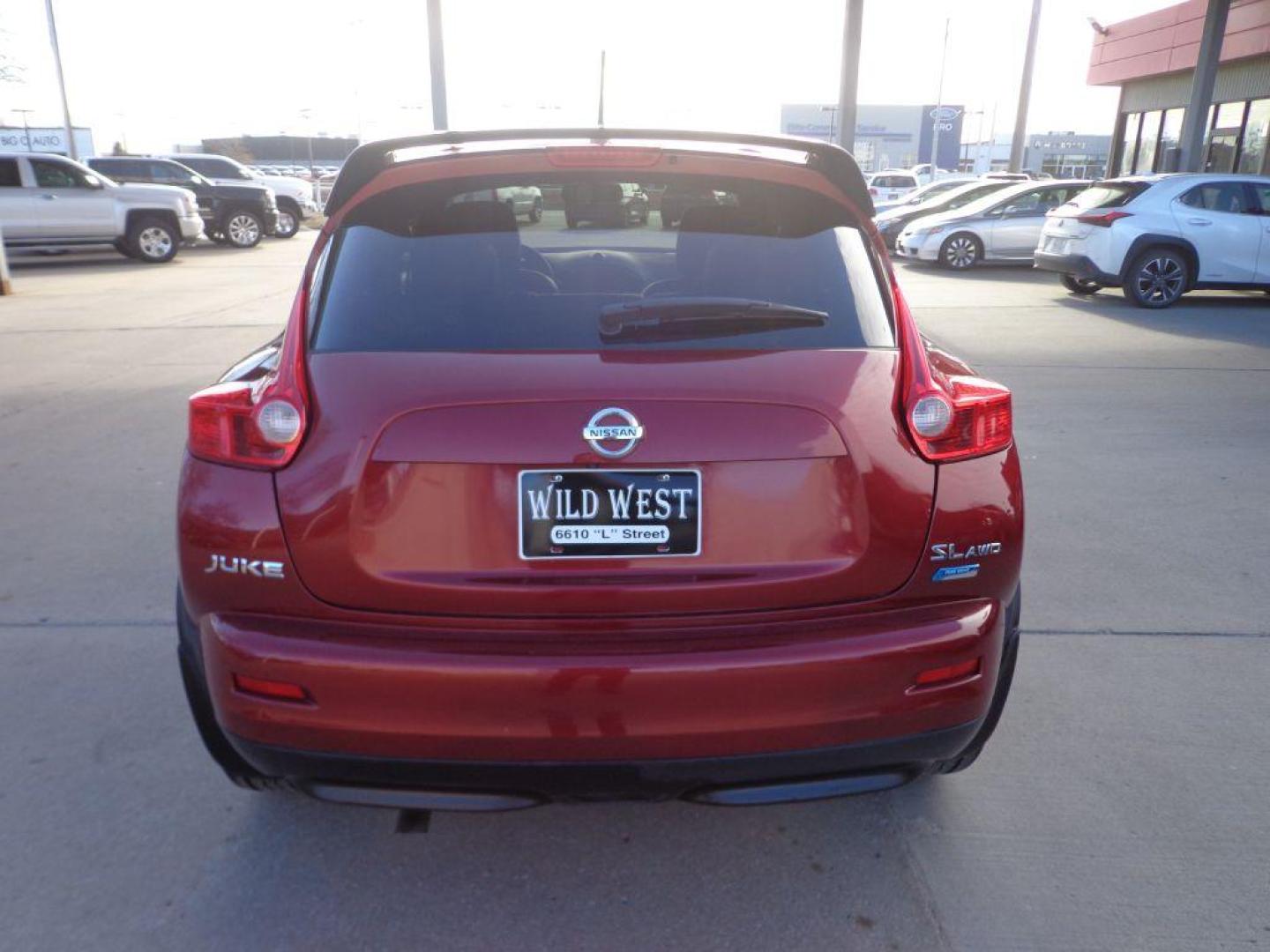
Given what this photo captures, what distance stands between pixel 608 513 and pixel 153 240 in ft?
64.0

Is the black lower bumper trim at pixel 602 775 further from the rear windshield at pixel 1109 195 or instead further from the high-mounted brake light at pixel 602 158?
the rear windshield at pixel 1109 195

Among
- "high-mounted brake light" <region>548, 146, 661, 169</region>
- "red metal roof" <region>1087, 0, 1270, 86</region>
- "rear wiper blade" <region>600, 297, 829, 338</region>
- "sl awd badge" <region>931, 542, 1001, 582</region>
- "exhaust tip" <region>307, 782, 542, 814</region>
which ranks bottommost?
"exhaust tip" <region>307, 782, 542, 814</region>

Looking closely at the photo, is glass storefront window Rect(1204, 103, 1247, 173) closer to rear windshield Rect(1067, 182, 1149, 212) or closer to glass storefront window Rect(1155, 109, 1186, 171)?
glass storefront window Rect(1155, 109, 1186, 171)

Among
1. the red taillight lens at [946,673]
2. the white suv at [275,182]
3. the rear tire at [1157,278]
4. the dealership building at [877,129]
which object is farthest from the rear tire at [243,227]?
the dealership building at [877,129]

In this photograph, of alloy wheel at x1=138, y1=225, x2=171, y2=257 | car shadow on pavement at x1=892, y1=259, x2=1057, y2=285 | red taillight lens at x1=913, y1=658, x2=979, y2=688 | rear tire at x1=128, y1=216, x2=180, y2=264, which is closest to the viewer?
red taillight lens at x1=913, y1=658, x2=979, y2=688

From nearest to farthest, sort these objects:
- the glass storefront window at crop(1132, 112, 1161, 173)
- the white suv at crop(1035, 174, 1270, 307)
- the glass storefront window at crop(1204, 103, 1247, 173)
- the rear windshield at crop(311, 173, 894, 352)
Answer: the rear windshield at crop(311, 173, 894, 352) < the white suv at crop(1035, 174, 1270, 307) < the glass storefront window at crop(1204, 103, 1247, 173) < the glass storefront window at crop(1132, 112, 1161, 173)

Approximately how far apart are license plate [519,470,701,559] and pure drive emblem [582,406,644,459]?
0.15 ft

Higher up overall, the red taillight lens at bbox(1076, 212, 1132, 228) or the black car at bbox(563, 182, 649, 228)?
the black car at bbox(563, 182, 649, 228)

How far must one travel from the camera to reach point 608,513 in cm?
213

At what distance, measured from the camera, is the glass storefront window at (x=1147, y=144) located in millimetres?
27266

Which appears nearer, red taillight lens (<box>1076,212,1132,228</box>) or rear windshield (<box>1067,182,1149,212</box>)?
red taillight lens (<box>1076,212,1132,228</box>)

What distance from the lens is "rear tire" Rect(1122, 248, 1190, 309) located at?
13.0 m

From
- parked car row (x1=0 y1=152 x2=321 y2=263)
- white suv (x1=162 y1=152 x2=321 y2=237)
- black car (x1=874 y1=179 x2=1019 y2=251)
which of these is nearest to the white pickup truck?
parked car row (x1=0 y1=152 x2=321 y2=263)

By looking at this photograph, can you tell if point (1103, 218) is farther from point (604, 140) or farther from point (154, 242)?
point (154, 242)
